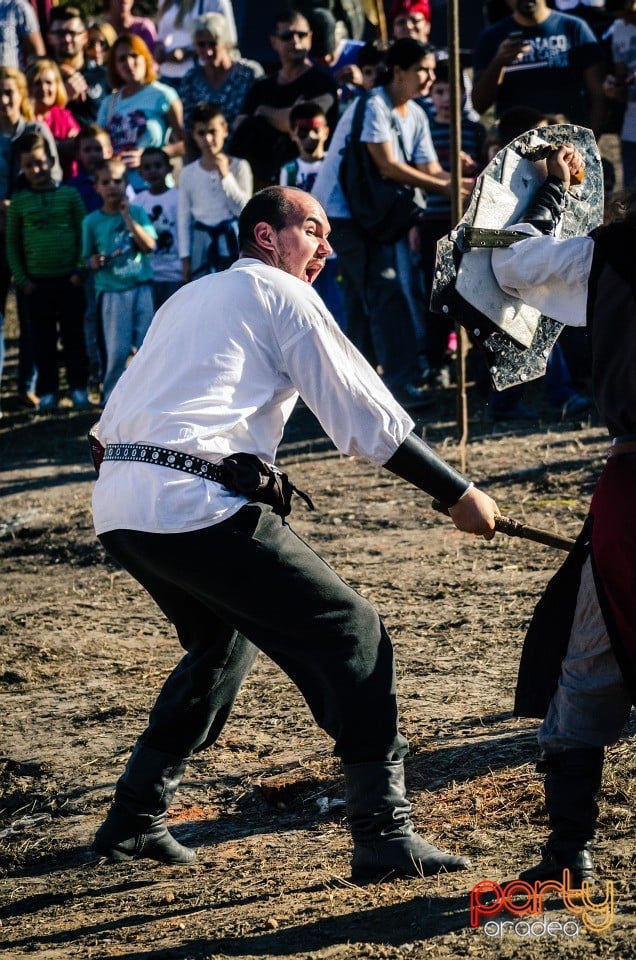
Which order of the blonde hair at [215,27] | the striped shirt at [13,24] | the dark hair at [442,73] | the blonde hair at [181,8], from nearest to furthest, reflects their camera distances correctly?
the dark hair at [442,73] → the blonde hair at [215,27] → the blonde hair at [181,8] → the striped shirt at [13,24]

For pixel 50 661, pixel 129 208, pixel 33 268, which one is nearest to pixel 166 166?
pixel 129 208

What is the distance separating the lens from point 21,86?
1041cm

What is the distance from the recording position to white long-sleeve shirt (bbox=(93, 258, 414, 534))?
3.50 metres

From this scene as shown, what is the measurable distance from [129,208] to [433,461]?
666cm

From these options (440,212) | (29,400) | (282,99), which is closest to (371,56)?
(282,99)

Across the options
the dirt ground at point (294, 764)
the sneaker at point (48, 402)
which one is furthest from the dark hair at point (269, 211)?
the sneaker at point (48, 402)

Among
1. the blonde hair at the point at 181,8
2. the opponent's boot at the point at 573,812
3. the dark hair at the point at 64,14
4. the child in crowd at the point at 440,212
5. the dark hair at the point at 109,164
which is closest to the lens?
the opponent's boot at the point at 573,812

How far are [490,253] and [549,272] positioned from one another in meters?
0.23

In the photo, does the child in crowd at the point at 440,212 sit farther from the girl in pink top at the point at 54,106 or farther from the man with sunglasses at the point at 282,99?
the girl in pink top at the point at 54,106

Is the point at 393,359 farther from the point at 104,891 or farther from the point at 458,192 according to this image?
the point at 104,891

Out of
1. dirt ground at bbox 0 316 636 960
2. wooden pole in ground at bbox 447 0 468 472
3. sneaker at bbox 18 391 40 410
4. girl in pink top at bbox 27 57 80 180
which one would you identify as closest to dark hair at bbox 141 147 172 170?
girl in pink top at bbox 27 57 80 180

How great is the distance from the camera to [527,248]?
3.37m

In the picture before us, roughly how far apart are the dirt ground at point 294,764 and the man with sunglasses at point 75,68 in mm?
4767

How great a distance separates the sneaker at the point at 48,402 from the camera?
10.7 meters
